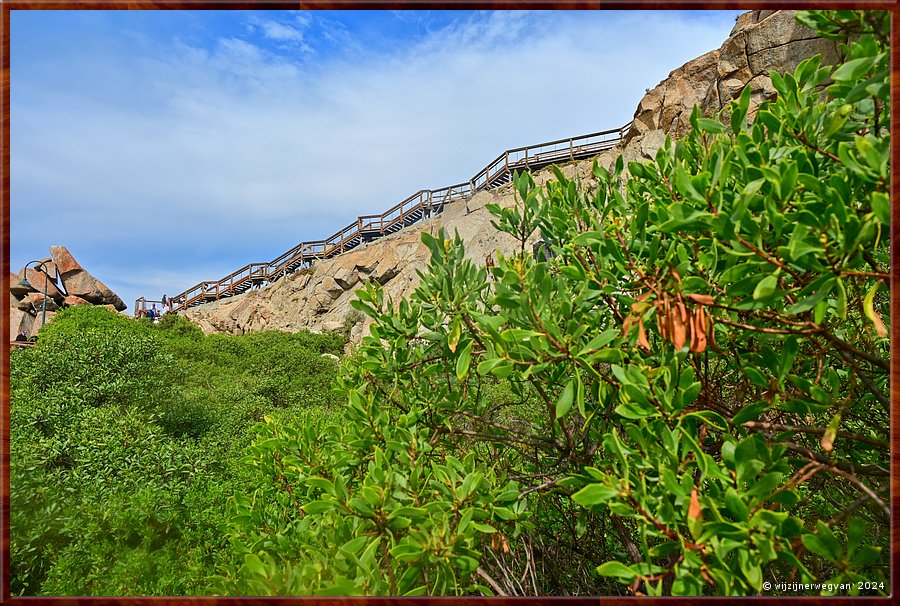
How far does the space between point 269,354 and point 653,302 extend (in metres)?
11.5

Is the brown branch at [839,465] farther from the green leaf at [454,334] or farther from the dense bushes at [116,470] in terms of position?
the dense bushes at [116,470]

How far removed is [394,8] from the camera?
1.48 meters

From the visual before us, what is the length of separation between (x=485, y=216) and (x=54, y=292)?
11.6 metres

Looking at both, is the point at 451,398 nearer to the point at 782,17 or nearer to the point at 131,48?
the point at 131,48

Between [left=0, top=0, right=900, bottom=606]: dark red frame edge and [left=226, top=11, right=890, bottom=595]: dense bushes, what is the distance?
0.05 m

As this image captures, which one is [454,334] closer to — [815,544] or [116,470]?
[815,544]

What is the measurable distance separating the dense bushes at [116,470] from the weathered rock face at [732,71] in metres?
9.86

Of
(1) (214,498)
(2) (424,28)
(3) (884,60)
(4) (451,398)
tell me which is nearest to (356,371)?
(4) (451,398)

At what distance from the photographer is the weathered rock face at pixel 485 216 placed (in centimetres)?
1093

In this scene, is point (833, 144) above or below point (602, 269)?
above

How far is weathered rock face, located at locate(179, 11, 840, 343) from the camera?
10.9m

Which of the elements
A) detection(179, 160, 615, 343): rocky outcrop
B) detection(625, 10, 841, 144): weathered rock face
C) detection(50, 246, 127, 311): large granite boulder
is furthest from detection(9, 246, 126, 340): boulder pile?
detection(625, 10, 841, 144): weathered rock face

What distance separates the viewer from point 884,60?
112cm

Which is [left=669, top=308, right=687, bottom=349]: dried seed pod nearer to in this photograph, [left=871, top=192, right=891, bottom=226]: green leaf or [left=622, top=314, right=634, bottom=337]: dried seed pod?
[left=622, top=314, right=634, bottom=337]: dried seed pod
